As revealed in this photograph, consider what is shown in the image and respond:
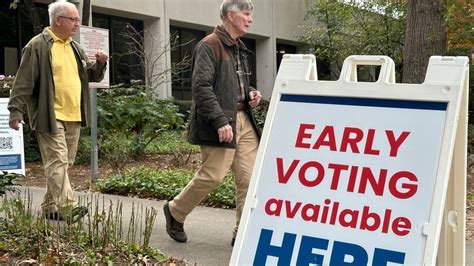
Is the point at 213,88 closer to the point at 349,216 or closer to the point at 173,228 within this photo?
the point at 173,228

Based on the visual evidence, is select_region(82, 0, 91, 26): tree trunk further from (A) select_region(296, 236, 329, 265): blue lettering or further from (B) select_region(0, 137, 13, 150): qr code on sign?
(A) select_region(296, 236, 329, 265): blue lettering

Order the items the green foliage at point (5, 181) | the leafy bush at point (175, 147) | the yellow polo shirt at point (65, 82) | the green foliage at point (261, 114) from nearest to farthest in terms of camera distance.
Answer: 1. the green foliage at point (5, 181)
2. the yellow polo shirt at point (65, 82)
3. the leafy bush at point (175, 147)
4. the green foliage at point (261, 114)

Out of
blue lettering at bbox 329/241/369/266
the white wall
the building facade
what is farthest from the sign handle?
the white wall

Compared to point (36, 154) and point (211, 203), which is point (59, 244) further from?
point (36, 154)

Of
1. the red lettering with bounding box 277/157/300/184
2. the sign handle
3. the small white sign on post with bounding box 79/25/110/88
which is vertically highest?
the small white sign on post with bounding box 79/25/110/88

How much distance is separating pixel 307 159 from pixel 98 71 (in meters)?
3.10

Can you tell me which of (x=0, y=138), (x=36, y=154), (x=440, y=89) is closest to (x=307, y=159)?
(x=440, y=89)

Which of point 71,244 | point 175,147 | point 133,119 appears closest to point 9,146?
→ point 133,119

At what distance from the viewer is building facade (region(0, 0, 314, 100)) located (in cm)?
1550

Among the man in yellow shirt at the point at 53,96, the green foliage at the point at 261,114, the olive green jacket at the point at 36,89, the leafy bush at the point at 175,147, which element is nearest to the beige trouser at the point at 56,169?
the man in yellow shirt at the point at 53,96

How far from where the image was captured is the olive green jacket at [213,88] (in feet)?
13.0

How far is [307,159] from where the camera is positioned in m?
2.66

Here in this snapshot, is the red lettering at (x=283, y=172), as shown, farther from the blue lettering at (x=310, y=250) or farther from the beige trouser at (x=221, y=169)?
the beige trouser at (x=221, y=169)

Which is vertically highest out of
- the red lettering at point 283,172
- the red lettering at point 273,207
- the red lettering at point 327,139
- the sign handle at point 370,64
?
the sign handle at point 370,64
